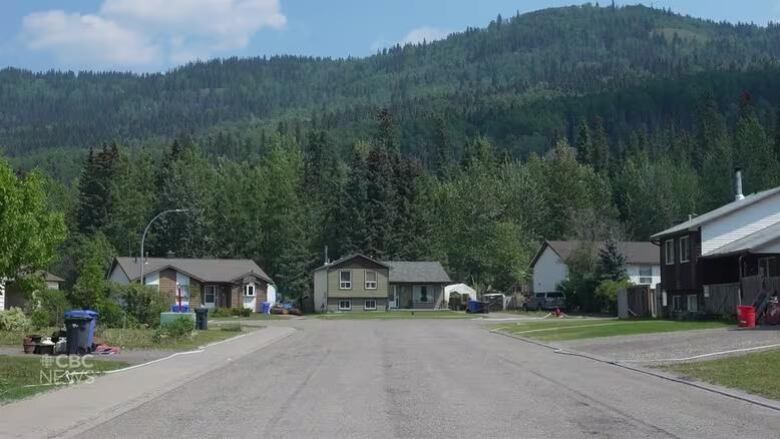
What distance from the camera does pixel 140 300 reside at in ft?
134

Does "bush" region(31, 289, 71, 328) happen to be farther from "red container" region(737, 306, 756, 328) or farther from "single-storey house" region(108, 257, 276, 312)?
"single-storey house" region(108, 257, 276, 312)

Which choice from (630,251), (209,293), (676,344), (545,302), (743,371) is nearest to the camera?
(743,371)

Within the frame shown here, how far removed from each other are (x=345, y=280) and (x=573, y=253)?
2264 centimetres

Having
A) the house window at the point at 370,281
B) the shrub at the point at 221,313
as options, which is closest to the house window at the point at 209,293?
the shrub at the point at 221,313

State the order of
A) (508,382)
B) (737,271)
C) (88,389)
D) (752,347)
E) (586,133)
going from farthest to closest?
(586,133), (737,271), (752,347), (508,382), (88,389)

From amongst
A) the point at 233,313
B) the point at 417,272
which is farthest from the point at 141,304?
the point at 417,272

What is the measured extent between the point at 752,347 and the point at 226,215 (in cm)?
7977

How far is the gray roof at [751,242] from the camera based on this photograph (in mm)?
38531

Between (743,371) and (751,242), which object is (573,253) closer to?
(751,242)

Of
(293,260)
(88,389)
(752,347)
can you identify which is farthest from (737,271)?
(293,260)

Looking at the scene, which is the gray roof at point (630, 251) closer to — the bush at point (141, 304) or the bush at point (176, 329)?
the bush at point (141, 304)

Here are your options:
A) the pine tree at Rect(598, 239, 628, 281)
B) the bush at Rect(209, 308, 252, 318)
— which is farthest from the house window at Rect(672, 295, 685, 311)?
the bush at Rect(209, 308, 252, 318)

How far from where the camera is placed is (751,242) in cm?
4041

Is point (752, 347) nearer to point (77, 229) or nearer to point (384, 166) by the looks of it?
point (384, 166)
